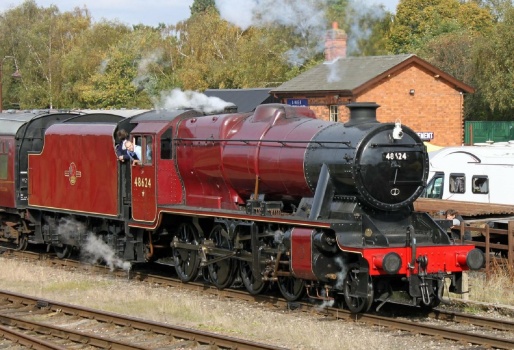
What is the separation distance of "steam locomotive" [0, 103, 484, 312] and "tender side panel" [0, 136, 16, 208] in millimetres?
1624

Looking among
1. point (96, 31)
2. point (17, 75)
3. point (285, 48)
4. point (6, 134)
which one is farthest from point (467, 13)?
point (6, 134)

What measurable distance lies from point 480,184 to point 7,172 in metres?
12.1

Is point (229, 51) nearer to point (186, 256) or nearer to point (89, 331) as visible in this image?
point (186, 256)

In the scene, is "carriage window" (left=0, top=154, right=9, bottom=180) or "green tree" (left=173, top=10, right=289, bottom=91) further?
"green tree" (left=173, top=10, right=289, bottom=91)

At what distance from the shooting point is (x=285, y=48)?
83.6 feet

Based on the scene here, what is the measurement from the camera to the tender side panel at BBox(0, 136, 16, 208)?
21.6 m

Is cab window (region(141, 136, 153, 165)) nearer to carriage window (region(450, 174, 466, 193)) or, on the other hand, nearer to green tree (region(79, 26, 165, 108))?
carriage window (region(450, 174, 466, 193))

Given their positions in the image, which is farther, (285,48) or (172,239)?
(285,48)

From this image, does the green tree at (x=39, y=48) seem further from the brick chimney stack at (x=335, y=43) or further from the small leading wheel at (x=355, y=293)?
the small leading wheel at (x=355, y=293)

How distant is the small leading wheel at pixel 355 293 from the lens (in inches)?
501

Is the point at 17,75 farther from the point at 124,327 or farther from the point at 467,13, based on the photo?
the point at 467,13

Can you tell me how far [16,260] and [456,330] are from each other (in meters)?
12.4

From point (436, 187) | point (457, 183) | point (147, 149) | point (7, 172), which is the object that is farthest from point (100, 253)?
point (457, 183)

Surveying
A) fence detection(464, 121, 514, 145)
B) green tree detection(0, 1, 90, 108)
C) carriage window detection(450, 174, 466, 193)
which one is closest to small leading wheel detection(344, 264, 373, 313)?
carriage window detection(450, 174, 466, 193)
